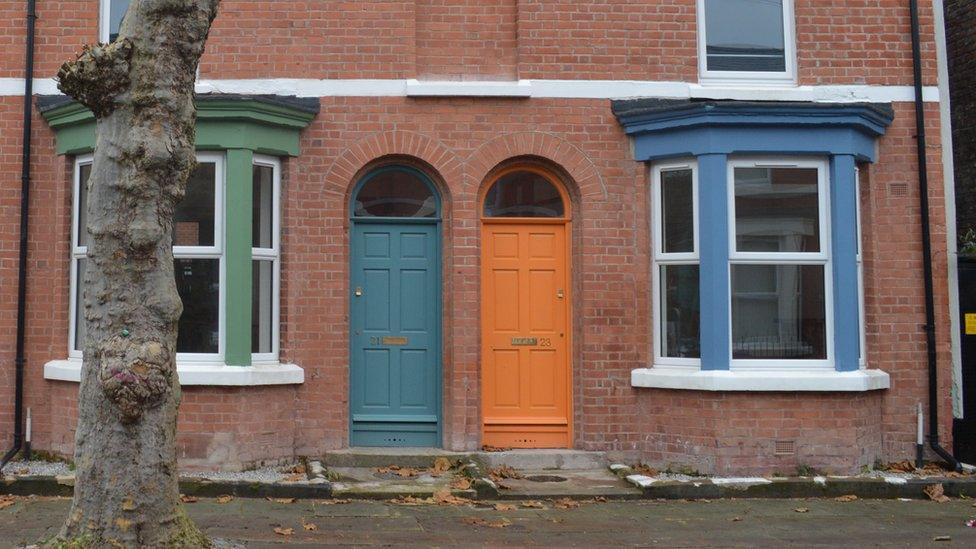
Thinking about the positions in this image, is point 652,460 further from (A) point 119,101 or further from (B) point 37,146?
(B) point 37,146

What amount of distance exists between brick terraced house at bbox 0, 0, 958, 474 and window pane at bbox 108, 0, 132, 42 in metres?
0.03

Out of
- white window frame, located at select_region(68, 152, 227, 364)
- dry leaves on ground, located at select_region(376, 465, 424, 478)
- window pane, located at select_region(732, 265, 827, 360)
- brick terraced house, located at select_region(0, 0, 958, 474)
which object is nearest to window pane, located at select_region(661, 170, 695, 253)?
brick terraced house, located at select_region(0, 0, 958, 474)

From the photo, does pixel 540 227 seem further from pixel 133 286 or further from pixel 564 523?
pixel 133 286

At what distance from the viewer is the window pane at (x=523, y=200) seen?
1002 cm

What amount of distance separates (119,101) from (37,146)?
4.85 meters

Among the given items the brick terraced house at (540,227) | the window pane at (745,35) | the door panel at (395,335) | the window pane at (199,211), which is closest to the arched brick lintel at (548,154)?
the brick terraced house at (540,227)

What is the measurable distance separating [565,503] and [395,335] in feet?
8.46

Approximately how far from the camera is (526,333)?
9.94 m

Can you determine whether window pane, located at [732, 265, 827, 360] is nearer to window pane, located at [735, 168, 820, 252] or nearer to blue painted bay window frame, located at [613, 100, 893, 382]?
blue painted bay window frame, located at [613, 100, 893, 382]

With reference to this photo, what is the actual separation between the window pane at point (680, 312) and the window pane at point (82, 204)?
18.7ft

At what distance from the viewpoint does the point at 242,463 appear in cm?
906

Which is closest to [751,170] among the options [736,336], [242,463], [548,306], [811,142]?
[811,142]

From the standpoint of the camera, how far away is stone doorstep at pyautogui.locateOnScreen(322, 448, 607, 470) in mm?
9375

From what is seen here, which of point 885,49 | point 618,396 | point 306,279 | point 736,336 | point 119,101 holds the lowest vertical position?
point 618,396
